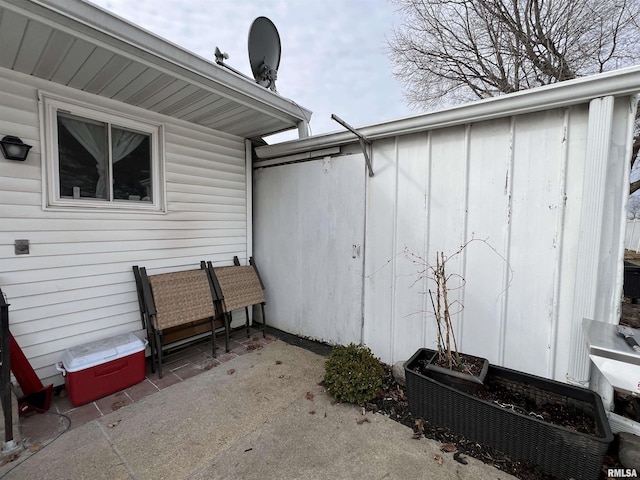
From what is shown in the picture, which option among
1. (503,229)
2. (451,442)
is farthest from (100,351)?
(503,229)

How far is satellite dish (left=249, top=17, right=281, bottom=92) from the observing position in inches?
145

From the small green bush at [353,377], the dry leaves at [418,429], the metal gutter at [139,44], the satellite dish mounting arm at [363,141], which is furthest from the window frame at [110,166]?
the dry leaves at [418,429]

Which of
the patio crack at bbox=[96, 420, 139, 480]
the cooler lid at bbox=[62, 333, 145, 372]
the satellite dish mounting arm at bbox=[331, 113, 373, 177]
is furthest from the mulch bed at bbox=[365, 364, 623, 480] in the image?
the cooler lid at bbox=[62, 333, 145, 372]

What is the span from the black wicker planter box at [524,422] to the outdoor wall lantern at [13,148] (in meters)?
3.54

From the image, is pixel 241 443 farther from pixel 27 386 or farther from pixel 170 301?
pixel 27 386

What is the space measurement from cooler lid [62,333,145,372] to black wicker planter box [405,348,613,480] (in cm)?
252

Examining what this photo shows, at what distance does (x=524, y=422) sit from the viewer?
176 centimetres

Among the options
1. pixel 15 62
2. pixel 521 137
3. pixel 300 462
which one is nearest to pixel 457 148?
pixel 521 137

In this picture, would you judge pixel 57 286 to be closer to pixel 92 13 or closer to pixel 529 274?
pixel 92 13

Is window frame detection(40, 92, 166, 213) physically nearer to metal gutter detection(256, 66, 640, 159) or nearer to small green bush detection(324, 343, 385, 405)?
metal gutter detection(256, 66, 640, 159)

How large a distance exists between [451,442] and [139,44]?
357cm

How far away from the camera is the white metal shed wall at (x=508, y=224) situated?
190 centimetres

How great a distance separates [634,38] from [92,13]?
8201 millimetres

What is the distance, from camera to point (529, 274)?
2.21 meters
